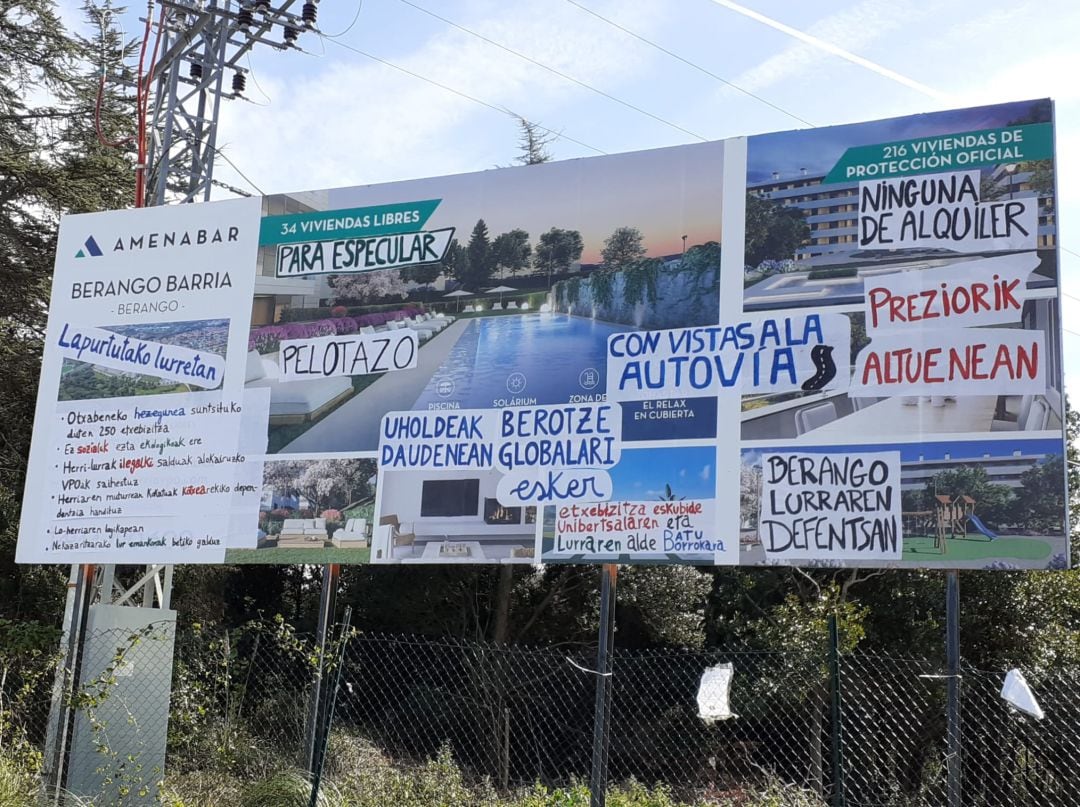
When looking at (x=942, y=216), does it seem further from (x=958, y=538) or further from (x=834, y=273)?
(x=958, y=538)

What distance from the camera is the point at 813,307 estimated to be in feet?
27.6

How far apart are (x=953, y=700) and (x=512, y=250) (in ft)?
15.5

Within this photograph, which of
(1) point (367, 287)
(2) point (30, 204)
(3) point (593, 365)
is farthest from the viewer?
(2) point (30, 204)

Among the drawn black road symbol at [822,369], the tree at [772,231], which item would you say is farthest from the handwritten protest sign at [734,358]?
the tree at [772,231]

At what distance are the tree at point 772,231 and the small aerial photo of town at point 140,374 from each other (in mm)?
4582

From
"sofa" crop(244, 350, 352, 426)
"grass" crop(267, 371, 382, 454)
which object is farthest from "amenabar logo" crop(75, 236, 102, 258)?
"grass" crop(267, 371, 382, 454)

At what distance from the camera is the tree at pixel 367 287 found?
9922 mm

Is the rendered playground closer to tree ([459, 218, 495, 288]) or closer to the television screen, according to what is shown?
the television screen

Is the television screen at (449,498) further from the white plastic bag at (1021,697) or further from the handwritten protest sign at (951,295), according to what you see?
the white plastic bag at (1021,697)

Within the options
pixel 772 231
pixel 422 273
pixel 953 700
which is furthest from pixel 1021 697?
pixel 422 273

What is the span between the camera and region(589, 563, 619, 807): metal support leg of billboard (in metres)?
7.91

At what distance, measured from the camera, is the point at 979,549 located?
7.59 metres

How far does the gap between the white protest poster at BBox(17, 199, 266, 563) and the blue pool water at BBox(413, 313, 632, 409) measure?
1.78m

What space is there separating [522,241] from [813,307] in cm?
246
